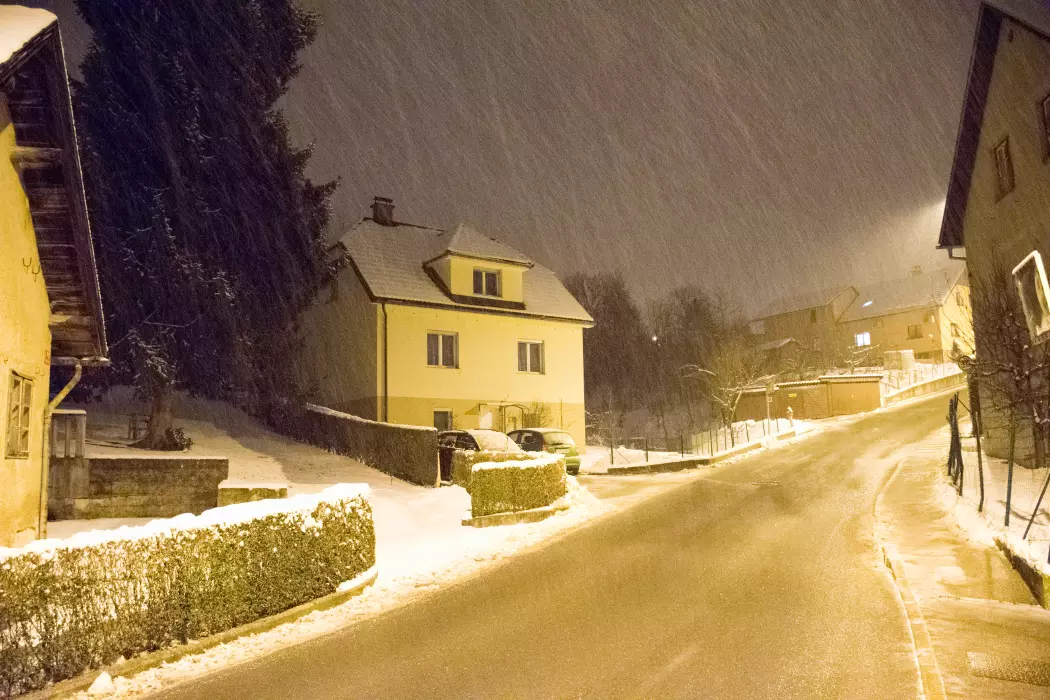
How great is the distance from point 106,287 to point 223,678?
19.5 meters

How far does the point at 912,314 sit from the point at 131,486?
6952 cm

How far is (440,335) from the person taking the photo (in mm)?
31562

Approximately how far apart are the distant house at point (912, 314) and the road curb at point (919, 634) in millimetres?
59111

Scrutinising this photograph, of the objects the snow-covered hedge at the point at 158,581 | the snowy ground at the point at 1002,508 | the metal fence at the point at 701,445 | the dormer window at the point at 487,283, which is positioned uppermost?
the dormer window at the point at 487,283

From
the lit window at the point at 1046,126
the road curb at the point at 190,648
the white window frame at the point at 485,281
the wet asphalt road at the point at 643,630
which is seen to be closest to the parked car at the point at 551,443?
the white window frame at the point at 485,281

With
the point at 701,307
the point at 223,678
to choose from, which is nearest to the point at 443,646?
the point at 223,678

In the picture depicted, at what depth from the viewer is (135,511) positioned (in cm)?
1561

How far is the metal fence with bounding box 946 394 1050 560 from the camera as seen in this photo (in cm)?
1168

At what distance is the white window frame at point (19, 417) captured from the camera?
1062 centimetres

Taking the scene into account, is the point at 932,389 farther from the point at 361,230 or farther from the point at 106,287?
the point at 106,287

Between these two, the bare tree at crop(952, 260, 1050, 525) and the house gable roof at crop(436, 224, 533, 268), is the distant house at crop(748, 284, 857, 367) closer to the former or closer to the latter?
the house gable roof at crop(436, 224, 533, 268)

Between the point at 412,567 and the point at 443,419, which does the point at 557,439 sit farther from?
the point at 412,567

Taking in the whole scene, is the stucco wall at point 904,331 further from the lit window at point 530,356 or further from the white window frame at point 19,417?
the white window frame at point 19,417

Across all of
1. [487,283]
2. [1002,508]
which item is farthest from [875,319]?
[1002,508]
